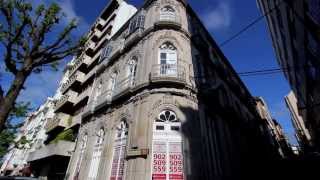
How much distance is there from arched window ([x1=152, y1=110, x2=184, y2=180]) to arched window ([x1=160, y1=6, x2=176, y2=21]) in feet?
24.9

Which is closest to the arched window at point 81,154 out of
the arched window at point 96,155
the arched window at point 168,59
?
the arched window at point 96,155

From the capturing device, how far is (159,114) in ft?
36.4

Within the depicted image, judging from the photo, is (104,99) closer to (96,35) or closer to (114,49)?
(114,49)

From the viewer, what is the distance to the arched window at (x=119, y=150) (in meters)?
10.8

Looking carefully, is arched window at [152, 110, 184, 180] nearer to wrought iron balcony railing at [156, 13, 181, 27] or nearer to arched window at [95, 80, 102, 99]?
wrought iron balcony railing at [156, 13, 181, 27]

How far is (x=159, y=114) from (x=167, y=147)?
1805 mm

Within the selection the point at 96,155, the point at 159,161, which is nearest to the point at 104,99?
the point at 96,155

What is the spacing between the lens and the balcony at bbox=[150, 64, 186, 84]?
11.6 meters

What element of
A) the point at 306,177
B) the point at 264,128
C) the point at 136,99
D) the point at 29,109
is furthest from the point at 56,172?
the point at 264,128

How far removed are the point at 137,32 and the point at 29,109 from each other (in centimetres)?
1428

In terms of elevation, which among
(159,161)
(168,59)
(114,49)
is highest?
(114,49)

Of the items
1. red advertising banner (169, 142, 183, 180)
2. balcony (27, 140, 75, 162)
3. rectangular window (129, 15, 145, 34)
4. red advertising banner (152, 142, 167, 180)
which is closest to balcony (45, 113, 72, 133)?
balcony (27, 140, 75, 162)

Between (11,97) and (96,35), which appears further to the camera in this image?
(96,35)

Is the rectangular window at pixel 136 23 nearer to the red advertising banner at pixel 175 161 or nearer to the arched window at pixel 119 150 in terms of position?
the arched window at pixel 119 150
